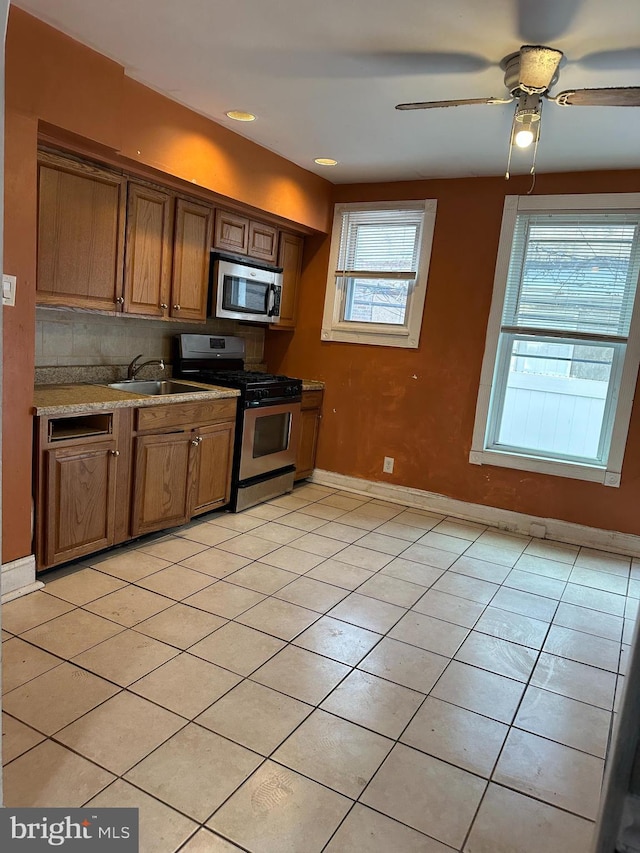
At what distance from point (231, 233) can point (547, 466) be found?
8.81 ft

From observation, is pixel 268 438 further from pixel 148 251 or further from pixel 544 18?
pixel 544 18

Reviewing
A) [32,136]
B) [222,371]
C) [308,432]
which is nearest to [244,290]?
[222,371]

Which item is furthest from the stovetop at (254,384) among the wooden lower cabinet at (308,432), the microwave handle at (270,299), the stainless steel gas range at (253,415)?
the microwave handle at (270,299)

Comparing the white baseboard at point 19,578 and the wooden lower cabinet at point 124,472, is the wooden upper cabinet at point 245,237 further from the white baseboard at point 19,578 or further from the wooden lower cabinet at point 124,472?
the white baseboard at point 19,578

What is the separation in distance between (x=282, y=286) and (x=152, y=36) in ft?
7.41

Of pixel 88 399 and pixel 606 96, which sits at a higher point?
pixel 606 96

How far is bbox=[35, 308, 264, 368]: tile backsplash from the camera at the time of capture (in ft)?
10.4

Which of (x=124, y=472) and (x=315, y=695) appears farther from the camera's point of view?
(x=124, y=472)

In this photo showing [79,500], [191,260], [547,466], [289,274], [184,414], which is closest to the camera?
[79,500]

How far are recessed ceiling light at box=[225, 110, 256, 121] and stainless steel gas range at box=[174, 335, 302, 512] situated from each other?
143 cm

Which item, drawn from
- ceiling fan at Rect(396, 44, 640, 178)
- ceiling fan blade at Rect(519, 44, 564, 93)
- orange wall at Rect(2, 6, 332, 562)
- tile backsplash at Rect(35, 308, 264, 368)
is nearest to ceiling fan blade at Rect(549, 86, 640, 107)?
ceiling fan at Rect(396, 44, 640, 178)

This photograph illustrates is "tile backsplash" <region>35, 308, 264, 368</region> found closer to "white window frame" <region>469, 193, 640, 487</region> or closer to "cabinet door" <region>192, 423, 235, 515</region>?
"cabinet door" <region>192, 423, 235, 515</region>

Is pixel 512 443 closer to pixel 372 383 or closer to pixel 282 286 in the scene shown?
pixel 372 383

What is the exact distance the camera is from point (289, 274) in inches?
184
